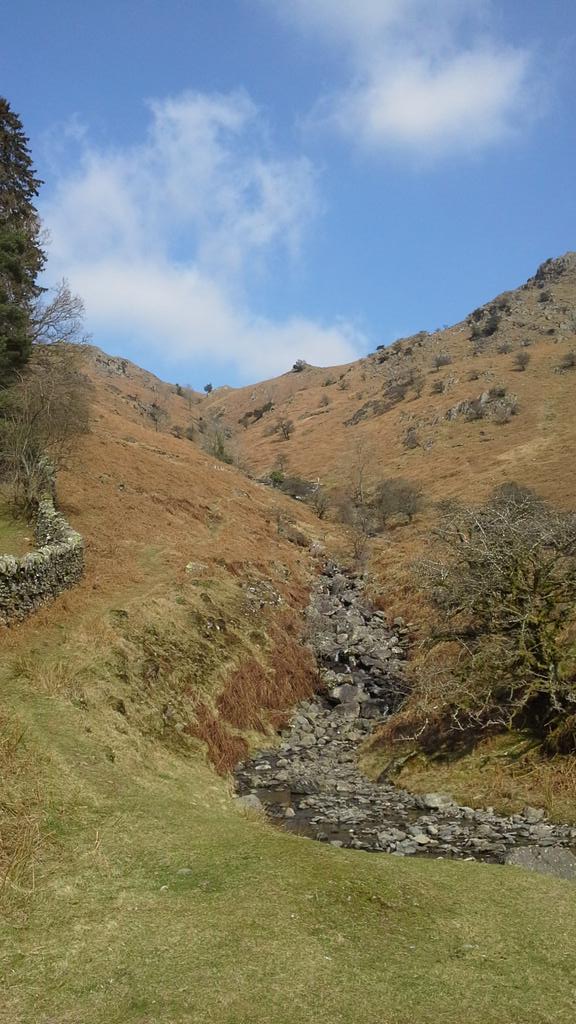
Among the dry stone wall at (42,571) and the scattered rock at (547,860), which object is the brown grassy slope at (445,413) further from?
the scattered rock at (547,860)

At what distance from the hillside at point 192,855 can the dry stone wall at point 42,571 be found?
44 centimetres

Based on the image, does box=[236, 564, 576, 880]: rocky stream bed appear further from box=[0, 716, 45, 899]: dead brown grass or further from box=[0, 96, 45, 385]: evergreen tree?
box=[0, 96, 45, 385]: evergreen tree

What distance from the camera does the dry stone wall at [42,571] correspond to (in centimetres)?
1711

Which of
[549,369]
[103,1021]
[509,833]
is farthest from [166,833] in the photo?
[549,369]

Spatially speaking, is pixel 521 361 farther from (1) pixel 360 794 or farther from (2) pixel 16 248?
(1) pixel 360 794

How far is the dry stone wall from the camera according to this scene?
17109 millimetres

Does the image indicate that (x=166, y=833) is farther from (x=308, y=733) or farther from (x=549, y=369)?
(x=549, y=369)

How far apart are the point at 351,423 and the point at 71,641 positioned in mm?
92617

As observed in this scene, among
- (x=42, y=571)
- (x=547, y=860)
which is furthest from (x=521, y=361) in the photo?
(x=547, y=860)

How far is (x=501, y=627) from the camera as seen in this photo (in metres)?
17.0

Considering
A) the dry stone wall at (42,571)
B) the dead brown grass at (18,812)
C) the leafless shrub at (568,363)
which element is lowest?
the dead brown grass at (18,812)

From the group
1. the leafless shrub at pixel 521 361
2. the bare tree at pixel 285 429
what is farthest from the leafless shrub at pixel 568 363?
Answer: the bare tree at pixel 285 429

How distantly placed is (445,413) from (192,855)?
84382 millimetres

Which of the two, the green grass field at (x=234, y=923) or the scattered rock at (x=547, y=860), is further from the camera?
the scattered rock at (x=547, y=860)
